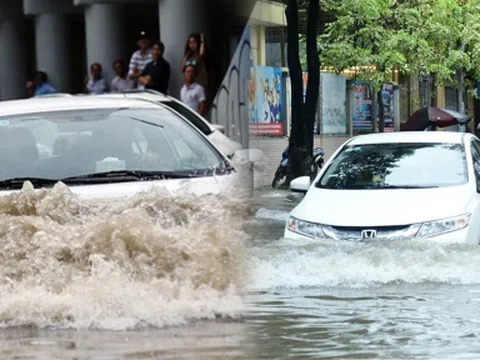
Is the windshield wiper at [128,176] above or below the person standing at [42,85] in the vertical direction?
below

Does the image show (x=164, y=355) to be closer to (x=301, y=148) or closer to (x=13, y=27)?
(x=13, y=27)

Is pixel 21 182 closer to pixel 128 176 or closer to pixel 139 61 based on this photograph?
pixel 128 176

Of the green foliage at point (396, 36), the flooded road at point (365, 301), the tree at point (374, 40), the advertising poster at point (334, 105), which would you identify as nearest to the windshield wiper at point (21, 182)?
the flooded road at point (365, 301)

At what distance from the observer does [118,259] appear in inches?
289

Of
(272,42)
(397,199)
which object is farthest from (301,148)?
(397,199)

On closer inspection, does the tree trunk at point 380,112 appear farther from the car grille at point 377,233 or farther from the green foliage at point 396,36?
the car grille at point 377,233

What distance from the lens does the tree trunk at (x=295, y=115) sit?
23.0 metres

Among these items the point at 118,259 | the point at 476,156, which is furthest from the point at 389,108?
the point at 118,259

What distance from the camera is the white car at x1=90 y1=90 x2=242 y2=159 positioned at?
8.83 meters

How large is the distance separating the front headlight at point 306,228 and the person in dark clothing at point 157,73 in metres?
2.19

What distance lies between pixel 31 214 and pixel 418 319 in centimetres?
252

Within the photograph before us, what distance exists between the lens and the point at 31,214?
Result: 7.64 m

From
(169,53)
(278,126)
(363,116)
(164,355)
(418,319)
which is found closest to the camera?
(164,355)

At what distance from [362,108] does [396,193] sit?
1207 inches
